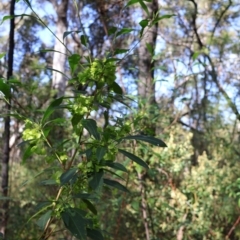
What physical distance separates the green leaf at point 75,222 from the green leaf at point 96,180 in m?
0.10

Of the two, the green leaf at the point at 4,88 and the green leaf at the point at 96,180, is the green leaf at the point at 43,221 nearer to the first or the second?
the green leaf at the point at 96,180

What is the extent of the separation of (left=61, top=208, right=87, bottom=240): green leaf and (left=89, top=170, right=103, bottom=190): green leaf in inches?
3.9

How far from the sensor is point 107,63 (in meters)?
1.26

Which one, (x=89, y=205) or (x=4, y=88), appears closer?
(x=4, y=88)

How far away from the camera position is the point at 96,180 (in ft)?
3.88

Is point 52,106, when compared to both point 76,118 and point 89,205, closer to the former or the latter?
point 76,118

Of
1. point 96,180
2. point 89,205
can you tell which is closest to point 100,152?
point 96,180

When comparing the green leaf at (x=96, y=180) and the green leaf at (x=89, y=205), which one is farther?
the green leaf at (x=89, y=205)

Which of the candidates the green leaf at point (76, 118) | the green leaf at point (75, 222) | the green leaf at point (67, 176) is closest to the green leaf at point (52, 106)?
the green leaf at point (76, 118)

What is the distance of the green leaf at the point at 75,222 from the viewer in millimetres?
1146

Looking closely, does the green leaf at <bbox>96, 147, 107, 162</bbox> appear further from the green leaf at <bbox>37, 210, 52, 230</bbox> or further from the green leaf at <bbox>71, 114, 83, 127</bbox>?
the green leaf at <bbox>37, 210, 52, 230</bbox>

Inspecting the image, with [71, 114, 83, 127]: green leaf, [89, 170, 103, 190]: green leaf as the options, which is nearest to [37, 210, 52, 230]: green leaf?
[89, 170, 103, 190]: green leaf

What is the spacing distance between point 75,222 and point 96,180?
0.13m

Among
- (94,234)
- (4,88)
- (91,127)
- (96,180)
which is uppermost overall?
(4,88)
